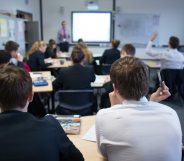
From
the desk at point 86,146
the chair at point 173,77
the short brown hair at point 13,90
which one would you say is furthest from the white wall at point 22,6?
the short brown hair at point 13,90

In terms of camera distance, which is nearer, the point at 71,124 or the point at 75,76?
the point at 71,124

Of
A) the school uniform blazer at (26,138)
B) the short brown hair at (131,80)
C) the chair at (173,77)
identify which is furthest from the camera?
the chair at (173,77)

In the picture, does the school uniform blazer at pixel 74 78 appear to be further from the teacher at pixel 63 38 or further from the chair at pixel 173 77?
the teacher at pixel 63 38

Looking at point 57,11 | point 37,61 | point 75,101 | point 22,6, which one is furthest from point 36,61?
point 57,11

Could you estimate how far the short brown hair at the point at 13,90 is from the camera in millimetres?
1250

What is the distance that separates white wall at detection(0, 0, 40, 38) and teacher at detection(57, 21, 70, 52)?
1104 mm

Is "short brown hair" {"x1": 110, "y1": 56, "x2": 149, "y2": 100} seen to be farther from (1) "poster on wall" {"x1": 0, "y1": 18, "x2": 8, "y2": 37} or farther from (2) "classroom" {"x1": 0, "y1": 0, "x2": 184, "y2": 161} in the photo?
(1) "poster on wall" {"x1": 0, "y1": 18, "x2": 8, "y2": 37}

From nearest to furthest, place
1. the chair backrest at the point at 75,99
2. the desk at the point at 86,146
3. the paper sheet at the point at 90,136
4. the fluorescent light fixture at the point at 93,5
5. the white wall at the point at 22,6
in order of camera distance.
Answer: the desk at the point at 86,146 < the paper sheet at the point at 90,136 < the chair backrest at the point at 75,99 < the white wall at the point at 22,6 < the fluorescent light fixture at the point at 93,5

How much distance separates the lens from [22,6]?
8367 millimetres

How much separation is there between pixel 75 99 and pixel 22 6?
20.2 feet

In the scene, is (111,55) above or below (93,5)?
below

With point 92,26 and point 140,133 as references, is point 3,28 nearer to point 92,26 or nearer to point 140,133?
point 92,26

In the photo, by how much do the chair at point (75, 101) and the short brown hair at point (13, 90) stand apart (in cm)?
183

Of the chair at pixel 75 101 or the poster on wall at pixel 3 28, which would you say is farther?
the poster on wall at pixel 3 28
